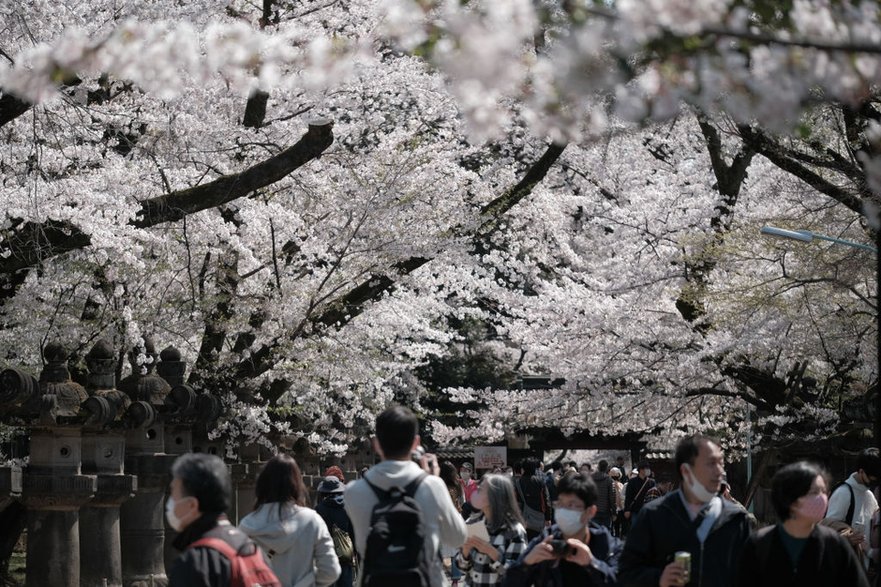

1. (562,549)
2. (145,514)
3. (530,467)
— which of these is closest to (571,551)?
(562,549)

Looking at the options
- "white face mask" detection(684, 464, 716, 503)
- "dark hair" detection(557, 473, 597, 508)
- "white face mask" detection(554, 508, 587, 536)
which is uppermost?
"dark hair" detection(557, 473, 597, 508)

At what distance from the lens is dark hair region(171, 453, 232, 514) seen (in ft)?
16.9

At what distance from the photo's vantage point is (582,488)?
6617 mm

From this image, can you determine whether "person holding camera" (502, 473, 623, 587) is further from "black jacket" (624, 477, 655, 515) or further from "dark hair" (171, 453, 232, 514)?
"black jacket" (624, 477, 655, 515)

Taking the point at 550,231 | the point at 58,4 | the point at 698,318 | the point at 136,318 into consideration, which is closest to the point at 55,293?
the point at 136,318

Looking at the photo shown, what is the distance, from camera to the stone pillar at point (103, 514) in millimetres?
13039

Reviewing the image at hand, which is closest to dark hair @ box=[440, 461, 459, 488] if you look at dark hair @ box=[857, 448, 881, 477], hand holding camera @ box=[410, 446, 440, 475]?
dark hair @ box=[857, 448, 881, 477]

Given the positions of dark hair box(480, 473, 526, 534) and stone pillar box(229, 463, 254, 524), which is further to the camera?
stone pillar box(229, 463, 254, 524)

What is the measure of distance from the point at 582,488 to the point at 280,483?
152cm

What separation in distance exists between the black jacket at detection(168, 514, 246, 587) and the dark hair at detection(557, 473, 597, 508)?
202 cm

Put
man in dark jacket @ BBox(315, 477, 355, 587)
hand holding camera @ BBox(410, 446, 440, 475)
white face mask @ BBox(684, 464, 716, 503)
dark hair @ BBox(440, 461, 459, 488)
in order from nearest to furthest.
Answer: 1. white face mask @ BBox(684, 464, 716, 503)
2. hand holding camera @ BBox(410, 446, 440, 475)
3. man in dark jacket @ BBox(315, 477, 355, 587)
4. dark hair @ BBox(440, 461, 459, 488)

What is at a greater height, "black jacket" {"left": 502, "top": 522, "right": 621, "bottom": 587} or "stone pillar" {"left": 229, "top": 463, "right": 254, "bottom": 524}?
"stone pillar" {"left": 229, "top": 463, "right": 254, "bottom": 524}

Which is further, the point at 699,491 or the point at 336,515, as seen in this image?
the point at 336,515

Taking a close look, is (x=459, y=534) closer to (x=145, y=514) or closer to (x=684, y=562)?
(x=684, y=562)
